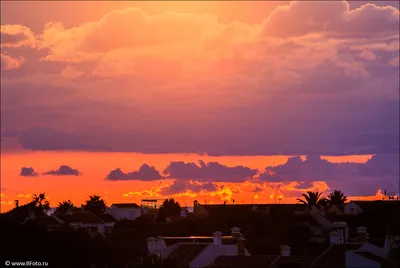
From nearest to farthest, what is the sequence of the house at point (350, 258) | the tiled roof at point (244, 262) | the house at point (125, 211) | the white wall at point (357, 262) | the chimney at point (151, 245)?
the white wall at point (357, 262)
the house at point (350, 258)
the tiled roof at point (244, 262)
the chimney at point (151, 245)
the house at point (125, 211)

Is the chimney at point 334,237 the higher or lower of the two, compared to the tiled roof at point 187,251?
higher

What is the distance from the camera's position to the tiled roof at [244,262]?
96500mm

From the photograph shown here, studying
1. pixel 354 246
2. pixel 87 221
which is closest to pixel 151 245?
pixel 87 221

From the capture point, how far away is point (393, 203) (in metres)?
153

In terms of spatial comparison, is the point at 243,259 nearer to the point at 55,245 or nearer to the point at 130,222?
the point at 55,245

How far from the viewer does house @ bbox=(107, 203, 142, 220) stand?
521 ft

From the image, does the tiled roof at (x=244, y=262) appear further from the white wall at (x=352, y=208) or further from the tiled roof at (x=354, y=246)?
the white wall at (x=352, y=208)

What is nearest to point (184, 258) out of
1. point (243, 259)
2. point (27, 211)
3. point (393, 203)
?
point (243, 259)

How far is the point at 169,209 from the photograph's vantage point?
17175 centimetres

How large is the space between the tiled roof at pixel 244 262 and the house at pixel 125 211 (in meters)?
56.8

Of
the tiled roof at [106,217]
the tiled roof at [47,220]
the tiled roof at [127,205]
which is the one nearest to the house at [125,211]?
the tiled roof at [127,205]

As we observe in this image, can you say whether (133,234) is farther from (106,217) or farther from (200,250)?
(200,250)

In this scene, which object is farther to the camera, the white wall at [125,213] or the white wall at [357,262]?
the white wall at [125,213]

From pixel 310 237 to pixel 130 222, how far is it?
35.8 metres
